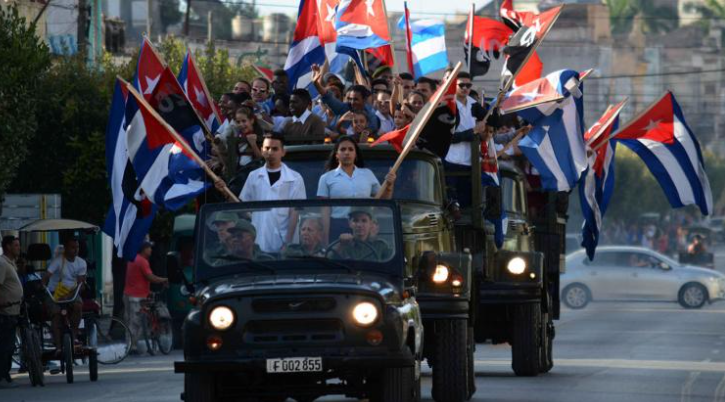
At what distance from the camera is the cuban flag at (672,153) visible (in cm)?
2411

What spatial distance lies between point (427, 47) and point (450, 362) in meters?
10.4

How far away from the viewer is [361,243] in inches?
510

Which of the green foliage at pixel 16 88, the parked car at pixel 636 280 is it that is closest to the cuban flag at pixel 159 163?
the green foliage at pixel 16 88

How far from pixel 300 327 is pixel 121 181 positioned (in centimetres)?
730

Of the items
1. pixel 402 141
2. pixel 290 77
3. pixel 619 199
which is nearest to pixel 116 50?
pixel 290 77

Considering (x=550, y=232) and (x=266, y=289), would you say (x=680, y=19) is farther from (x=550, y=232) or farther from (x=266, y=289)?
(x=266, y=289)

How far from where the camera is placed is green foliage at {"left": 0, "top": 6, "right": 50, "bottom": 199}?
25.8 metres

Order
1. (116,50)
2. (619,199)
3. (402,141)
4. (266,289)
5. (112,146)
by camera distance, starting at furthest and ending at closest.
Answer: (619,199) < (116,50) < (112,146) < (402,141) < (266,289)

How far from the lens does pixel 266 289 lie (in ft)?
39.7

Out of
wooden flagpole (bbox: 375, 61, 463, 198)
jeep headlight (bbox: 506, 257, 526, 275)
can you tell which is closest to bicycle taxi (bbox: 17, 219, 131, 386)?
jeep headlight (bbox: 506, 257, 526, 275)

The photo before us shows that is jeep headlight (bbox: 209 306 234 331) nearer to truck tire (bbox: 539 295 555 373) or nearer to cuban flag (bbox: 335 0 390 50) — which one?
truck tire (bbox: 539 295 555 373)

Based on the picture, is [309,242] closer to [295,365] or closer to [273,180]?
[295,365]

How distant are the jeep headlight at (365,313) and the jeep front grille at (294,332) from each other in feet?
0.43

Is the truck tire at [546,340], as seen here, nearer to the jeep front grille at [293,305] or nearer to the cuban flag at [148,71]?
the cuban flag at [148,71]
